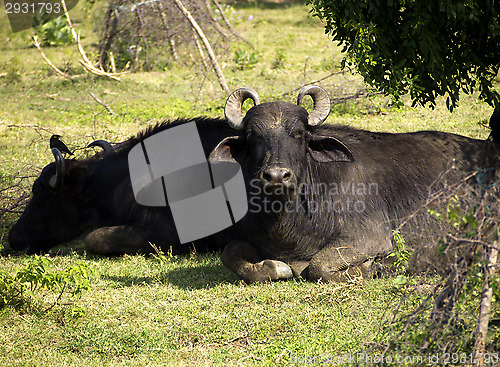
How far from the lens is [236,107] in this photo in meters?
6.45

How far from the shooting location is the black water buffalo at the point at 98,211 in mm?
7277

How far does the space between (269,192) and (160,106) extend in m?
7.97

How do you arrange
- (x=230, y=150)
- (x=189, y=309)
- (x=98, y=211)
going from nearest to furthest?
(x=189, y=309) → (x=230, y=150) → (x=98, y=211)

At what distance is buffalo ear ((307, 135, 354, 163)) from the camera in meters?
6.21

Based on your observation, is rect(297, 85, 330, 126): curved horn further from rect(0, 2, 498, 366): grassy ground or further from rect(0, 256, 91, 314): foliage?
rect(0, 256, 91, 314): foliage

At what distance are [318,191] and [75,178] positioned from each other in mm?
2946

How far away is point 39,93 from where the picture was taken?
15.0 metres

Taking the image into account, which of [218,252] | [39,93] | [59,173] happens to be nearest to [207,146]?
[218,252]

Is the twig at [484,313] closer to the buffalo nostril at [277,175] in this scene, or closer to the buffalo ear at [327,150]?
the buffalo nostril at [277,175]

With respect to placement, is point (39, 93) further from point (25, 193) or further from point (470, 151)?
point (470, 151)

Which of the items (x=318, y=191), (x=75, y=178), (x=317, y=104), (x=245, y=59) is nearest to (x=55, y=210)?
(x=75, y=178)

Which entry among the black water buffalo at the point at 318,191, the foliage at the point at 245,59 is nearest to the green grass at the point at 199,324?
the black water buffalo at the point at 318,191

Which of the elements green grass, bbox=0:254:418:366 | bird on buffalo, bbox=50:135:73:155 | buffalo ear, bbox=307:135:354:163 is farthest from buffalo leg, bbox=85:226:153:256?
buffalo ear, bbox=307:135:354:163

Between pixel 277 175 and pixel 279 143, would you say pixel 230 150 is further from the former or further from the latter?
pixel 277 175
